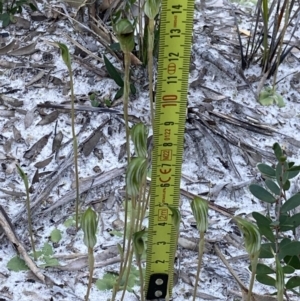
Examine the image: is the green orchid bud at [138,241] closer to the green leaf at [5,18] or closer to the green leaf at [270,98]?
the green leaf at [270,98]

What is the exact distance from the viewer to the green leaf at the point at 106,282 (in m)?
1.09

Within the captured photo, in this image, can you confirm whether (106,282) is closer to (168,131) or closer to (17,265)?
(17,265)


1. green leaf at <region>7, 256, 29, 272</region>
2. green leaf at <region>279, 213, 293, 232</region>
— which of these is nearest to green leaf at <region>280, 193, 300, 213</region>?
green leaf at <region>279, 213, 293, 232</region>

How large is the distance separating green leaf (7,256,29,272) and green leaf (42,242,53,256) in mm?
53

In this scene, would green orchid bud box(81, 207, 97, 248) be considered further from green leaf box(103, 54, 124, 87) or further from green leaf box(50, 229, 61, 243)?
green leaf box(103, 54, 124, 87)

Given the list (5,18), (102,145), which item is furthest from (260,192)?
(5,18)

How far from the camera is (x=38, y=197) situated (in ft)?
4.21

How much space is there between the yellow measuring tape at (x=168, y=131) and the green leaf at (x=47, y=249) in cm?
26

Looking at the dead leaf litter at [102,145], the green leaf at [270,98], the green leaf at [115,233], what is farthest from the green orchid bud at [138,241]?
the green leaf at [270,98]

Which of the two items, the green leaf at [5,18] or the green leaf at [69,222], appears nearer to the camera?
the green leaf at [69,222]

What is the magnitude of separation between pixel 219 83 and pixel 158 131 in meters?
0.78

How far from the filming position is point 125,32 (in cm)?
79

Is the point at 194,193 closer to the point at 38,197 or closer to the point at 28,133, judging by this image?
the point at 38,197

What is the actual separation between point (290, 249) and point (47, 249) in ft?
1.77
